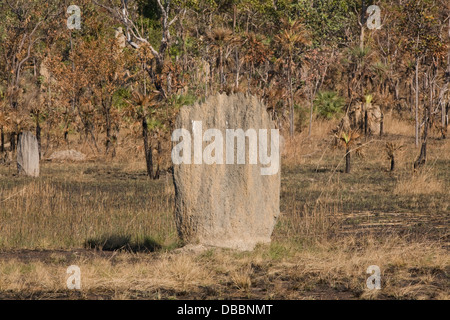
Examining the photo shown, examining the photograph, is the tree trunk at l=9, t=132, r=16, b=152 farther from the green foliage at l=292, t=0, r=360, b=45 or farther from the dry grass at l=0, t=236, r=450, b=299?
the dry grass at l=0, t=236, r=450, b=299

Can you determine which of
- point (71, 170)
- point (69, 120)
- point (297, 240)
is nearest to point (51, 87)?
point (69, 120)

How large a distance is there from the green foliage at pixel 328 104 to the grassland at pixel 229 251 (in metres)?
13.9

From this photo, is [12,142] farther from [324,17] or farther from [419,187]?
[419,187]

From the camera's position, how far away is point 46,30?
123 ft

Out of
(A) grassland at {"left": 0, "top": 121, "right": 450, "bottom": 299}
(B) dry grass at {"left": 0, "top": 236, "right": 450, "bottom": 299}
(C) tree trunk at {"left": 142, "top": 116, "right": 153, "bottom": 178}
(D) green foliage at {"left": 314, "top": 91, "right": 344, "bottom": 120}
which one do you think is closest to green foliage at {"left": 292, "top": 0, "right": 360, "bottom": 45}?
(D) green foliage at {"left": 314, "top": 91, "right": 344, "bottom": 120}

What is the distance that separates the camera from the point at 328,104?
120ft

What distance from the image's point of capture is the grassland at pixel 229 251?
29.1 feet

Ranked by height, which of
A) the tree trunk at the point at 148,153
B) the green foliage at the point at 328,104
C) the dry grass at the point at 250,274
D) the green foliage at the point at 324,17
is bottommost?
the dry grass at the point at 250,274

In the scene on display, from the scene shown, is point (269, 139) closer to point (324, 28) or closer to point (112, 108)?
A: point (112, 108)

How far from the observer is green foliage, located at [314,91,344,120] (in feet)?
120

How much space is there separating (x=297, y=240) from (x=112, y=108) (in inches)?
831

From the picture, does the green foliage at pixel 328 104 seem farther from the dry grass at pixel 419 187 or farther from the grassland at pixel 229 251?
the dry grass at pixel 419 187

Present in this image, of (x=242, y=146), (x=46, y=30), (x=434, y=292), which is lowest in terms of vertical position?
(x=434, y=292)

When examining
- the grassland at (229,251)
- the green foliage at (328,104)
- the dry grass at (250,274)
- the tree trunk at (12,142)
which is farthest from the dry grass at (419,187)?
the green foliage at (328,104)
